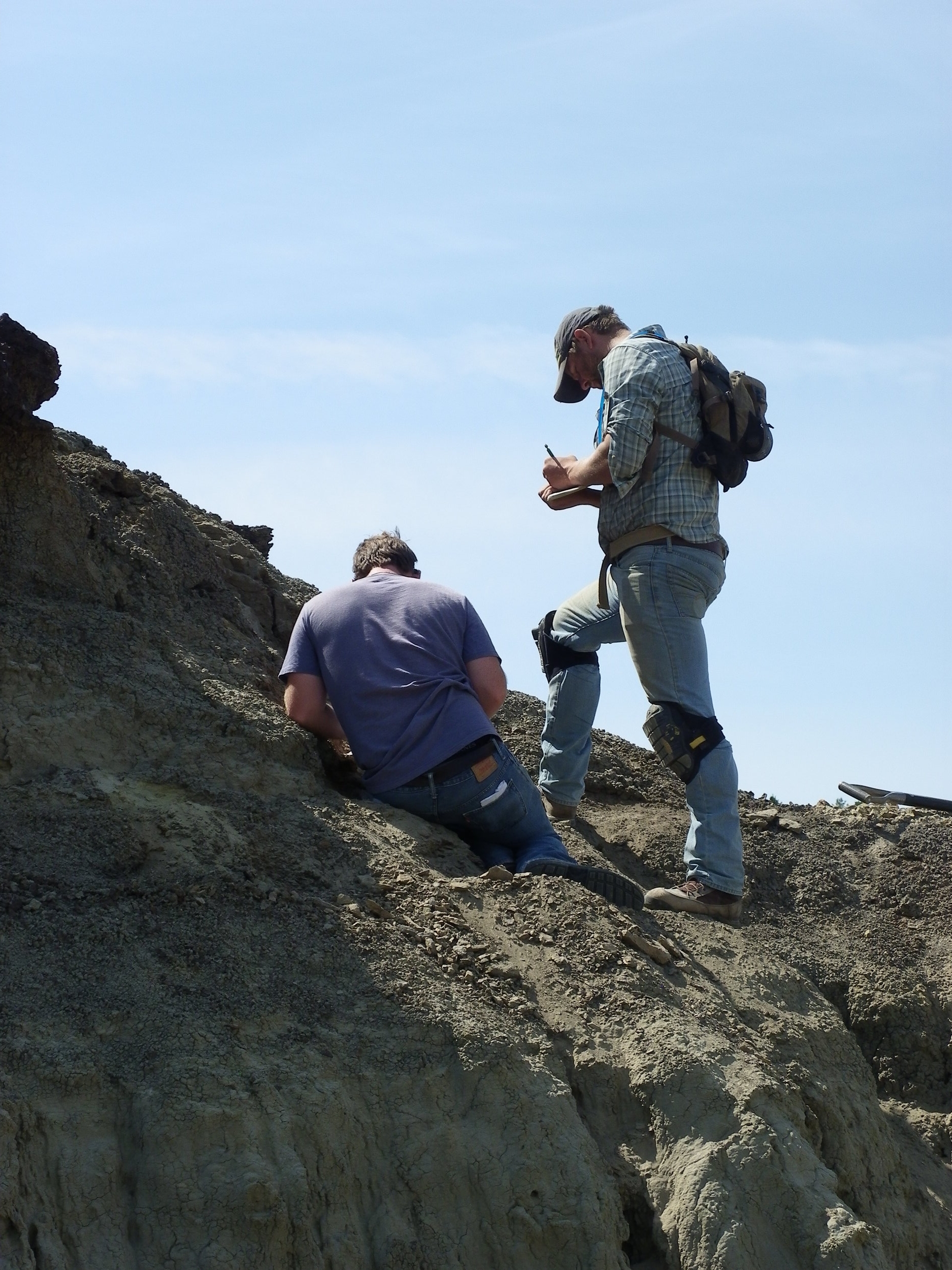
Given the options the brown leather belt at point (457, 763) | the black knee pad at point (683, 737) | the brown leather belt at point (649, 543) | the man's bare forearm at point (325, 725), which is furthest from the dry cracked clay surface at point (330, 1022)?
the brown leather belt at point (649, 543)

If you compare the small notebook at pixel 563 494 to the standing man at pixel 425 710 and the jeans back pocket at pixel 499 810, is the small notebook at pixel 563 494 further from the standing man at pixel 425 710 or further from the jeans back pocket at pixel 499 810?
the jeans back pocket at pixel 499 810

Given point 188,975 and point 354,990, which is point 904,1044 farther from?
point 188,975

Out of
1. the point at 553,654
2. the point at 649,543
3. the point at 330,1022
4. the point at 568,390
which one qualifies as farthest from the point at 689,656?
the point at 330,1022

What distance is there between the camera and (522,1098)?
14.6 ft

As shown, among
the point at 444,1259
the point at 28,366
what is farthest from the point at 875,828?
the point at 28,366

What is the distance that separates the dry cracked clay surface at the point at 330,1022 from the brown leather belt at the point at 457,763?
19cm

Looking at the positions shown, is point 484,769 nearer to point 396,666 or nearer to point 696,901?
point 396,666

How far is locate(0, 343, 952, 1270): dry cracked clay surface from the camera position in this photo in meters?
3.98

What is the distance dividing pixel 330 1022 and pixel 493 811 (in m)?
1.42

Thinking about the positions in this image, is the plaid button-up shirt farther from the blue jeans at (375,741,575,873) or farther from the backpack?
the blue jeans at (375,741,575,873)

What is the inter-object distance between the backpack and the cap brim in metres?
0.47

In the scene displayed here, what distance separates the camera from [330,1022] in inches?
175

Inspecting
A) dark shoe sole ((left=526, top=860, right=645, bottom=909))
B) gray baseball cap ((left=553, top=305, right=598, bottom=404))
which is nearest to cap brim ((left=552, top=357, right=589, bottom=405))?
gray baseball cap ((left=553, top=305, right=598, bottom=404))

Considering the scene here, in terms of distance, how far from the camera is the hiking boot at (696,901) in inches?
234
